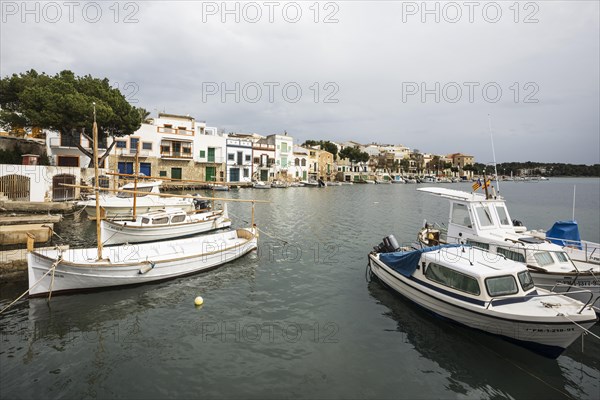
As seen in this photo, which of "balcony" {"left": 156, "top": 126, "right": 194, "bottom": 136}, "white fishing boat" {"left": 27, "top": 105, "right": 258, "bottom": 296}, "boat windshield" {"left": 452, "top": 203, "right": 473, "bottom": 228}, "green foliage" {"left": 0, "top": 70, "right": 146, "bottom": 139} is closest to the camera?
"white fishing boat" {"left": 27, "top": 105, "right": 258, "bottom": 296}

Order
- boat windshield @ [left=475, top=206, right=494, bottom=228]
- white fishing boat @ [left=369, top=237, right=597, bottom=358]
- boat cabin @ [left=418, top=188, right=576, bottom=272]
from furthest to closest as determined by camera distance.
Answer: boat windshield @ [left=475, top=206, right=494, bottom=228] < boat cabin @ [left=418, top=188, right=576, bottom=272] < white fishing boat @ [left=369, top=237, right=597, bottom=358]

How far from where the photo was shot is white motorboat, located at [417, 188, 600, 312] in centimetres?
1142

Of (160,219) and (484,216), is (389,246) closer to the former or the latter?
(484,216)

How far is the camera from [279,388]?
7.99 m

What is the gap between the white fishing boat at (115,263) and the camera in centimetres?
1199

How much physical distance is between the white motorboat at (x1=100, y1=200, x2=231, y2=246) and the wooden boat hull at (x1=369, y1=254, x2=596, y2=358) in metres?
17.8

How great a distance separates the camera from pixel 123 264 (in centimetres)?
1299

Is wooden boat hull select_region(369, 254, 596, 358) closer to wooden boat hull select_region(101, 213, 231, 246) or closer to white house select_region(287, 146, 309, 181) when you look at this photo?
wooden boat hull select_region(101, 213, 231, 246)

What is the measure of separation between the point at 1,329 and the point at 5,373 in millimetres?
2884

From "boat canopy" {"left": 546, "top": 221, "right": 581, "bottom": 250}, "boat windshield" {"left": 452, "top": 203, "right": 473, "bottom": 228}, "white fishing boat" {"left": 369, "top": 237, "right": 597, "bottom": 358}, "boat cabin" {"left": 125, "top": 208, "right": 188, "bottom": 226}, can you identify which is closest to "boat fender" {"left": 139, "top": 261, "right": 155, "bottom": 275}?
"boat cabin" {"left": 125, "top": 208, "right": 188, "bottom": 226}

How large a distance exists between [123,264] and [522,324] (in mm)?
14194

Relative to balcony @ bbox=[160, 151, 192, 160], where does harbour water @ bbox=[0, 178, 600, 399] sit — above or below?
below

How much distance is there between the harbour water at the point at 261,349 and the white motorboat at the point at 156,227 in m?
6.85

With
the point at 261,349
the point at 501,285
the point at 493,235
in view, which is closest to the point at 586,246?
the point at 493,235
